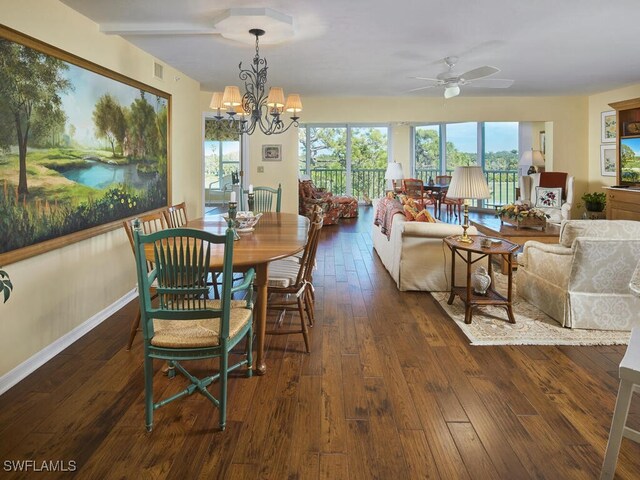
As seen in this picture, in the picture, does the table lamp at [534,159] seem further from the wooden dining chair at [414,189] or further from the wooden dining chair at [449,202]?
the wooden dining chair at [414,189]

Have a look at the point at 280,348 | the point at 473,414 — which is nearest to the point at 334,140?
the point at 280,348

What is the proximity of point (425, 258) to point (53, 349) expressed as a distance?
3171mm

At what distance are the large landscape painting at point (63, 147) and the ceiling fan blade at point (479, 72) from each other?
326 centimetres

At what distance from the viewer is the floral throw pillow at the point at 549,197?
7.54 m

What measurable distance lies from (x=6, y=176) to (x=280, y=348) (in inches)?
76.1

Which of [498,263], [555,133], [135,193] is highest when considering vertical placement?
[555,133]

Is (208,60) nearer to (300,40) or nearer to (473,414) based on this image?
(300,40)

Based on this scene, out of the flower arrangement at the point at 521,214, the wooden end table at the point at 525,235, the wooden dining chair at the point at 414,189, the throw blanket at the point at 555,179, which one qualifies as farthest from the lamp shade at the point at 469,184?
the wooden dining chair at the point at 414,189

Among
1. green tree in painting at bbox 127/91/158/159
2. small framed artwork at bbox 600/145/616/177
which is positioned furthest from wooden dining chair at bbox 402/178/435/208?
green tree in painting at bbox 127/91/158/159

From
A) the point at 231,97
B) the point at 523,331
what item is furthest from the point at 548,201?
the point at 231,97

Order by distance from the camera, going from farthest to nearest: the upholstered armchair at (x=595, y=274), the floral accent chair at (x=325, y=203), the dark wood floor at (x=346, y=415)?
the floral accent chair at (x=325, y=203) < the upholstered armchair at (x=595, y=274) < the dark wood floor at (x=346, y=415)

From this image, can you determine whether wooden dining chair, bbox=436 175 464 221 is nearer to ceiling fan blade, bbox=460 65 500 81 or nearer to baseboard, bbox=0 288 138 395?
ceiling fan blade, bbox=460 65 500 81

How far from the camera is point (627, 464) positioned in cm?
187

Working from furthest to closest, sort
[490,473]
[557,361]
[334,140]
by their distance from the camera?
[334,140] → [557,361] → [490,473]
